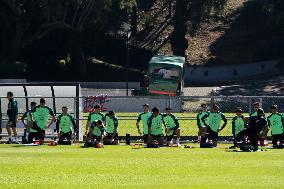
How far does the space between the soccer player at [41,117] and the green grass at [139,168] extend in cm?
395

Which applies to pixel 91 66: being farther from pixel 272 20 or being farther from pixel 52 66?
pixel 272 20

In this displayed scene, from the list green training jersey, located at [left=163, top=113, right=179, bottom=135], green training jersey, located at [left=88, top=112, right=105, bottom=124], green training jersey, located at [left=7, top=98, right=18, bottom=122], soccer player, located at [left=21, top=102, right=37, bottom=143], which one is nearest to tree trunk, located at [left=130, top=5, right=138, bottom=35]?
green training jersey, located at [left=7, top=98, right=18, bottom=122]

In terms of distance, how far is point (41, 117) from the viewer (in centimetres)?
3128

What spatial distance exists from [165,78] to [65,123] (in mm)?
34303

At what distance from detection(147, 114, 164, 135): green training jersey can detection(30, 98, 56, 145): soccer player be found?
3.67 metres

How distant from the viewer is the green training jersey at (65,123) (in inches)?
1220

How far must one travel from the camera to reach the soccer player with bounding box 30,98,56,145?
31188 mm

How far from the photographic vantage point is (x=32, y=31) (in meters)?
73.4

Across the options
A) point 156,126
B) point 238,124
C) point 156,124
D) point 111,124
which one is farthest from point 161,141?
point 238,124

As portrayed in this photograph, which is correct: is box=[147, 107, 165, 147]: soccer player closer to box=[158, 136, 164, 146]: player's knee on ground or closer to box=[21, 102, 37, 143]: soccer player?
box=[158, 136, 164, 146]: player's knee on ground

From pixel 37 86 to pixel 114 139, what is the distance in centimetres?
486

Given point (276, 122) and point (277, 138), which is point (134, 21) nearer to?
point (276, 122)

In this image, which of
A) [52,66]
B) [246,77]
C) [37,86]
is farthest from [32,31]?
[37,86]

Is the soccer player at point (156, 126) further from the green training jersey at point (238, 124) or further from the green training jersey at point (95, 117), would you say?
the green training jersey at point (238, 124)
